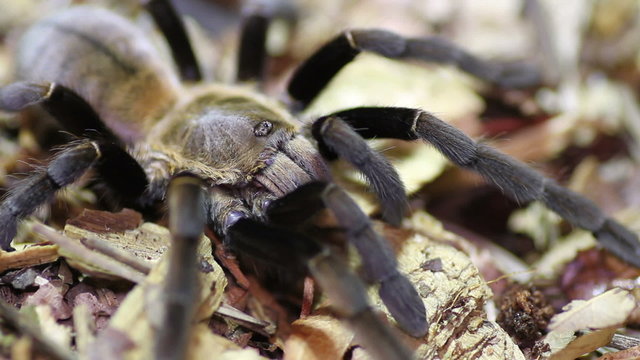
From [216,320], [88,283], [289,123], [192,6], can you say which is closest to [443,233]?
[289,123]

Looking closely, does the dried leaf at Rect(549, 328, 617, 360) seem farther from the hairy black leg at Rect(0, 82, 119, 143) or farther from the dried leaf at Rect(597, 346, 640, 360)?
the hairy black leg at Rect(0, 82, 119, 143)

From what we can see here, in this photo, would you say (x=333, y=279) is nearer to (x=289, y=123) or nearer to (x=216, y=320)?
(x=216, y=320)

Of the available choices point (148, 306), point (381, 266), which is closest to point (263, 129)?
point (381, 266)

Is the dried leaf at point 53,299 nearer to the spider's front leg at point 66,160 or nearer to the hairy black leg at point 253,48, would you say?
the spider's front leg at point 66,160

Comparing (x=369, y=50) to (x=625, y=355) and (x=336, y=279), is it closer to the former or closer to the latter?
(x=336, y=279)

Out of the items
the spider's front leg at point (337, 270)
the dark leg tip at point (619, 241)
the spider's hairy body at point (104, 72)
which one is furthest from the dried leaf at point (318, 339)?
the spider's hairy body at point (104, 72)

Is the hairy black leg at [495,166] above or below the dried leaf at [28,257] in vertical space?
above
